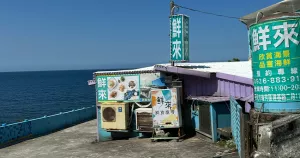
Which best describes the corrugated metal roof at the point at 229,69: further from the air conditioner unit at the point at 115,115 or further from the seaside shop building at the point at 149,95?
the air conditioner unit at the point at 115,115

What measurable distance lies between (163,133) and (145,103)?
1932 millimetres

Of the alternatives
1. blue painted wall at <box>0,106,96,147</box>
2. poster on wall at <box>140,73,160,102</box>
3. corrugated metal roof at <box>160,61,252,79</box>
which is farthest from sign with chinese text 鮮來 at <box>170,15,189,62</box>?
blue painted wall at <box>0,106,96,147</box>

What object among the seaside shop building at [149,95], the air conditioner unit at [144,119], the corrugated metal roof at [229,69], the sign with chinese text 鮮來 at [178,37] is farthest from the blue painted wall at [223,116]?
the air conditioner unit at [144,119]

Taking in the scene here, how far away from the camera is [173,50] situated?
15.8m

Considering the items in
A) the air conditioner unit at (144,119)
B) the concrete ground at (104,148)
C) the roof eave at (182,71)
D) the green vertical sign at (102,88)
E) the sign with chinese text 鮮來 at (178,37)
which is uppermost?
the sign with chinese text 鮮來 at (178,37)

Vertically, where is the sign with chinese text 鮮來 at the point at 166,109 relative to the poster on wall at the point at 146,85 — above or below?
below

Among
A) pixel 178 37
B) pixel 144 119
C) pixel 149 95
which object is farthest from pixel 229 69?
pixel 144 119

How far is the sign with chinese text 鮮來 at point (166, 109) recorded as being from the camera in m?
15.0

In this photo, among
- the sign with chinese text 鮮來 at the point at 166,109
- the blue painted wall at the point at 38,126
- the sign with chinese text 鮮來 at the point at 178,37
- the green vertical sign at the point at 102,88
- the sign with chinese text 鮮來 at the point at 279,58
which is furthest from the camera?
the blue painted wall at the point at 38,126

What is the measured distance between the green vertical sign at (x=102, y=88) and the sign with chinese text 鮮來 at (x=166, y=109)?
3.11 m

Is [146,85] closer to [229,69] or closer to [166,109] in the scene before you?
[166,109]

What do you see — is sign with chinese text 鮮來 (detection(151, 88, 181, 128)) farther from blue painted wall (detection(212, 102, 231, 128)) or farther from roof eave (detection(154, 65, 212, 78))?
blue painted wall (detection(212, 102, 231, 128))

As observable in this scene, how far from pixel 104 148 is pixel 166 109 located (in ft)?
10.7

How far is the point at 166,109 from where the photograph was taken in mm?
15047
